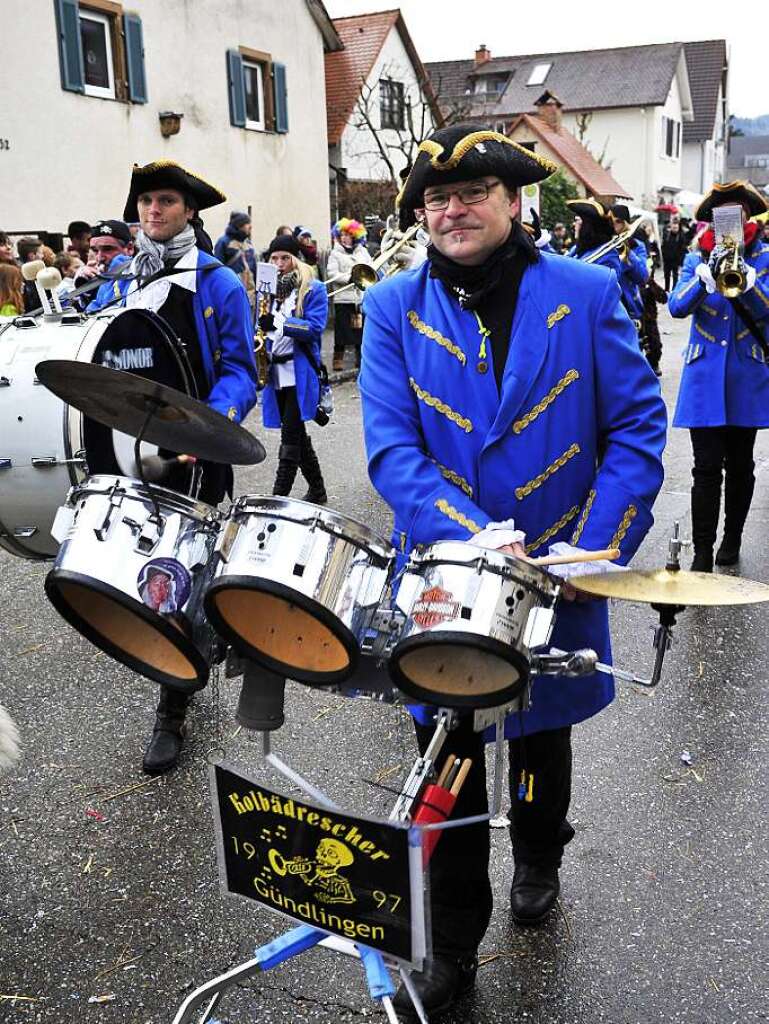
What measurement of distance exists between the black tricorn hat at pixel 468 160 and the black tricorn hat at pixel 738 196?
11.1ft

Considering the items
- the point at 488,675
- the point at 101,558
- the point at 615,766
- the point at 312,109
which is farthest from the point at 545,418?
the point at 312,109

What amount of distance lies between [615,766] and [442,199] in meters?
2.24

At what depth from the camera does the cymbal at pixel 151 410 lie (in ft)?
6.90

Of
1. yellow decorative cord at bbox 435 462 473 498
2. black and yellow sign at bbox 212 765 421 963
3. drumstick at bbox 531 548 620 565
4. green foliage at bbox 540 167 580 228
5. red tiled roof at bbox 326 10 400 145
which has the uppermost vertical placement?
red tiled roof at bbox 326 10 400 145

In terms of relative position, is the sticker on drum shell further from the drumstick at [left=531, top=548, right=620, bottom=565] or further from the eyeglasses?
the eyeglasses

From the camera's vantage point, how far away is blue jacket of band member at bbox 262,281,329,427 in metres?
7.28

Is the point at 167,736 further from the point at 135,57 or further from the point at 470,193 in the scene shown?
the point at 135,57

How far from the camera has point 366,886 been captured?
2025mm

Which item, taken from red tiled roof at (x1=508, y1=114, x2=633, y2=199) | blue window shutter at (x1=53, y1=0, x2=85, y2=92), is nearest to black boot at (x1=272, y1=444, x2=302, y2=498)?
blue window shutter at (x1=53, y1=0, x2=85, y2=92)

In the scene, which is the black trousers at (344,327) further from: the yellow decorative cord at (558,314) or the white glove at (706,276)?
the yellow decorative cord at (558,314)

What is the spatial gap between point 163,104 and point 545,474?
576 inches

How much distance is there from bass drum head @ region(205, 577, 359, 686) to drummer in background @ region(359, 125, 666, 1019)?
1.36 feet

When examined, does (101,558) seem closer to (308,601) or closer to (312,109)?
(308,601)

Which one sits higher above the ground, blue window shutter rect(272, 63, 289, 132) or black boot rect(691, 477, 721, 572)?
blue window shutter rect(272, 63, 289, 132)
